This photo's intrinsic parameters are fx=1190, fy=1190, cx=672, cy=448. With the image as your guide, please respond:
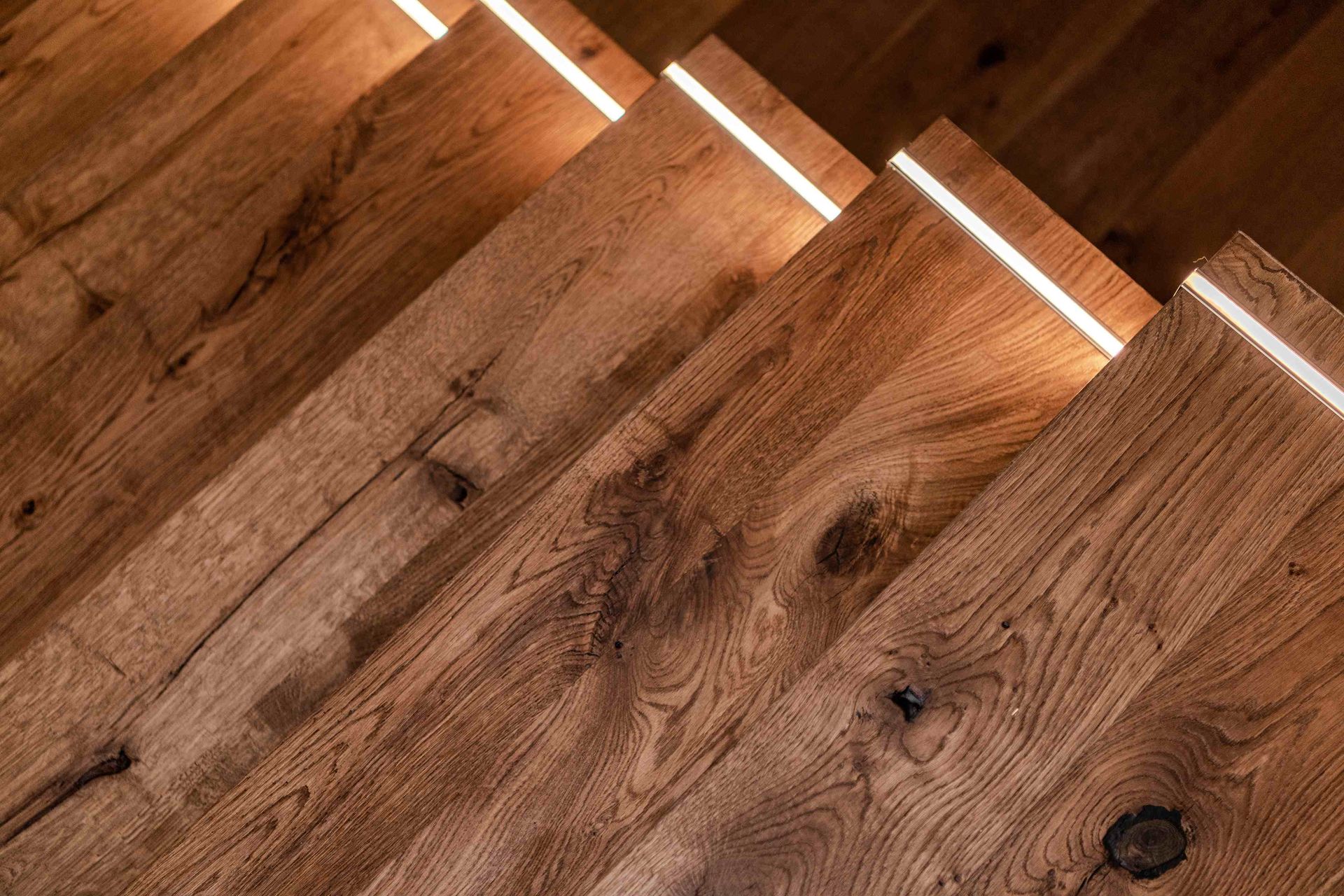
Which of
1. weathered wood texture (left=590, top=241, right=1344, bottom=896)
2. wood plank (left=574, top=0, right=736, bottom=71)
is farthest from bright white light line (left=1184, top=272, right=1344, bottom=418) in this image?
wood plank (left=574, top=0, right=736, bottom=71)

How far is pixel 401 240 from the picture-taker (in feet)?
5.48

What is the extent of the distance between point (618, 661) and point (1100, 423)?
1.73 feet

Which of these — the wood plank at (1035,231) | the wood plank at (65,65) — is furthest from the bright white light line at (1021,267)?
the wood plank at (65,65)

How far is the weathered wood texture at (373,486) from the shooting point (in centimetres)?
136

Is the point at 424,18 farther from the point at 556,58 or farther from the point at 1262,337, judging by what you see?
the point at 1262,337

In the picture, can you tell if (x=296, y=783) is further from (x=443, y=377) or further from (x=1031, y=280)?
(x=1031, y=280)

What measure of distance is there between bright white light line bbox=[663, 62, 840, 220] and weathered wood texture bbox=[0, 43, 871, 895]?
0.05 feet

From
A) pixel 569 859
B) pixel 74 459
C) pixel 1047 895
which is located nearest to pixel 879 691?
pixel 1047 895

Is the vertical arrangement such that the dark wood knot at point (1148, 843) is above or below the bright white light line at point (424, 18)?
below

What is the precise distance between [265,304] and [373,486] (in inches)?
15.0

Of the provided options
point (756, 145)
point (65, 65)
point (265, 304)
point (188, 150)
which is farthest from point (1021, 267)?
point (65, 65)

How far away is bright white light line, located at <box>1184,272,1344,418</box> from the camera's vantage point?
3.76ft

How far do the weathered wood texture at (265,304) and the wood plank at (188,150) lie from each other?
0.06m

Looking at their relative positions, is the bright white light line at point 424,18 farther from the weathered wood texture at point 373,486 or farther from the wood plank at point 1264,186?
the wood plank at point 1264,186
